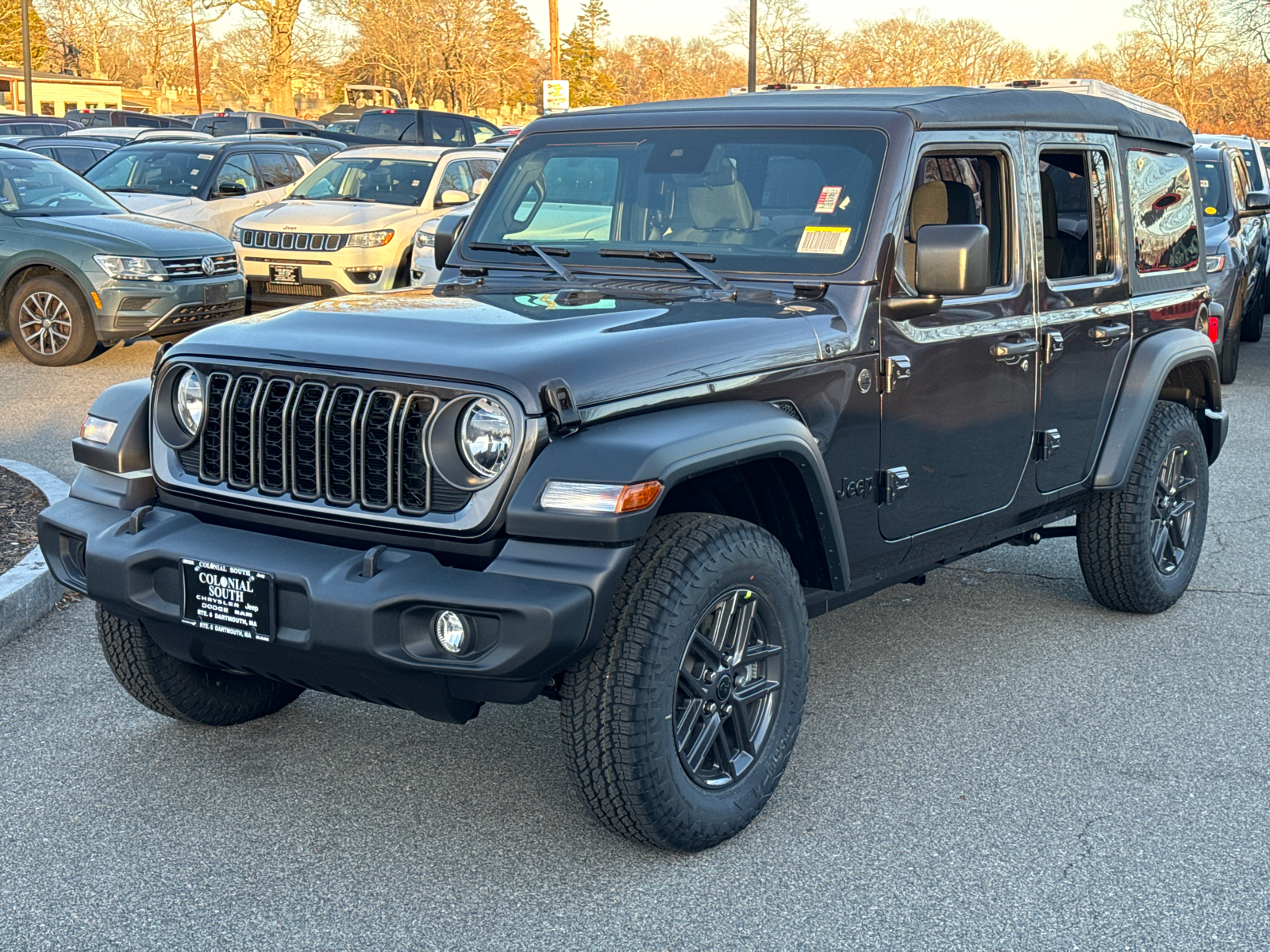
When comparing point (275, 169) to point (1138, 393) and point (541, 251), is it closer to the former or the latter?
point (541, 251)

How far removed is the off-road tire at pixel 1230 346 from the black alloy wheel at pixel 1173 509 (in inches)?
252

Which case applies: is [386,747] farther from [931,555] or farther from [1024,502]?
[1024,502]

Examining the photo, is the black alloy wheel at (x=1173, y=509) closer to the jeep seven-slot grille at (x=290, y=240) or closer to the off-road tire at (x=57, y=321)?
the off-road tire at (x=57, y=321)

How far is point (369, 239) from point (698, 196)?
8.97m

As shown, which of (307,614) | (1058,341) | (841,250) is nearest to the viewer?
(307,614)

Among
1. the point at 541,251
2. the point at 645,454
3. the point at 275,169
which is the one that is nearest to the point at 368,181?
the point at 275,169

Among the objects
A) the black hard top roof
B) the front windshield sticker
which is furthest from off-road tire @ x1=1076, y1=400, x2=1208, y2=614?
the front windshield sticker

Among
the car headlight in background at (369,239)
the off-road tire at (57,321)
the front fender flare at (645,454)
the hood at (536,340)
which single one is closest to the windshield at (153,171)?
the car headlight in background at (369,239)

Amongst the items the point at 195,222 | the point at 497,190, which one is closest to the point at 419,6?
the point at 195,222

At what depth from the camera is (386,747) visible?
4.39m

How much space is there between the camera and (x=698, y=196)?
4.62 metres

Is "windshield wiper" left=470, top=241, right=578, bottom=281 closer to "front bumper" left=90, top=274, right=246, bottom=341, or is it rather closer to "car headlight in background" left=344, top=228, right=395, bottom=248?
"front bumper" left=90, top=274, right=246, bottom=341

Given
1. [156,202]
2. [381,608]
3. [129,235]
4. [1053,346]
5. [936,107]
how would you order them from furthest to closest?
[156,202], [129,235], [1053,346], [936,107], [381,608]

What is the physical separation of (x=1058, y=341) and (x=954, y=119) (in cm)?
92
